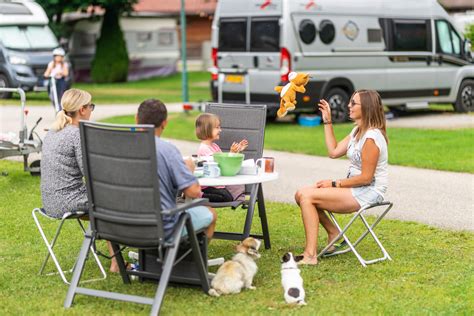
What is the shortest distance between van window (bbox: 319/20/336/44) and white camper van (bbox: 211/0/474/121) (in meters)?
0.02

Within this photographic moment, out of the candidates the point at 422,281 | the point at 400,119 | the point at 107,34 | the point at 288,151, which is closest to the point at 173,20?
the point at 107,34

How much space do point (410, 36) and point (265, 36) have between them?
3.40 m

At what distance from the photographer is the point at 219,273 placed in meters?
6.27

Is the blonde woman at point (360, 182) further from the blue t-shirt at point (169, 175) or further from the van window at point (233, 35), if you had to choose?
the van window at point (233, 35)

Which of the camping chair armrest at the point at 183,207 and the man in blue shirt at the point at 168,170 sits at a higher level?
the man in blue shirt at the point at 168,170

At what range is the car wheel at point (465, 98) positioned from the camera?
20.5 meters

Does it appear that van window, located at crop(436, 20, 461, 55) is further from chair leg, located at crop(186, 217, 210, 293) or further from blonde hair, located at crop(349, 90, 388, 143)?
chair leg, located at crop(186, 217, 210, 293)

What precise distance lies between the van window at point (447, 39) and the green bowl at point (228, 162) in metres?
13.7

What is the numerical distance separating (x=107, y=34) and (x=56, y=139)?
29875mm

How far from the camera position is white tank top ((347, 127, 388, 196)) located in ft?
23.1

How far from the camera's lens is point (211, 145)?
24.1 ft

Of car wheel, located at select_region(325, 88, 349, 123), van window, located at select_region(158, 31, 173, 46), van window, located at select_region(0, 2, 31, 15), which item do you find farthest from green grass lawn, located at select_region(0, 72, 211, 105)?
car wheel, located at select_region(325, 88, 349, 123)

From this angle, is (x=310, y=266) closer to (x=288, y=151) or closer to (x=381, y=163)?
(x=381, y=163)

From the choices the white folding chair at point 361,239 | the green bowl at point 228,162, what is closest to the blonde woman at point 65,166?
the green bowl at point 228,162
